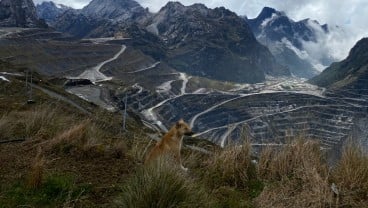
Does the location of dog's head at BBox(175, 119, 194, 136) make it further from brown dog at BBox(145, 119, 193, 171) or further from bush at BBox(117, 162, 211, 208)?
bush at BBox(117, 162, 211, 208)

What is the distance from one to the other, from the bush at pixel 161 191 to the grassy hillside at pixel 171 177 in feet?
0.04

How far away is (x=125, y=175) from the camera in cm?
898

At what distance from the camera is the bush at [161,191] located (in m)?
6.34

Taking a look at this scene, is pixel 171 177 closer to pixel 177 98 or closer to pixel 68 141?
pixel 68 141

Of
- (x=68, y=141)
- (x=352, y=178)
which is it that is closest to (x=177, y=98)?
(x=68, y=141)

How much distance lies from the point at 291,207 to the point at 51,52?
158066 mm

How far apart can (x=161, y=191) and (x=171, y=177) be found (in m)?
0.27

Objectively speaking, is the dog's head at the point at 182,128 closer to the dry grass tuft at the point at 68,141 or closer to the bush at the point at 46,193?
the dry grass tuft at the point at 68,141

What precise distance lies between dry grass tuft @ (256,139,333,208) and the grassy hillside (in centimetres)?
1

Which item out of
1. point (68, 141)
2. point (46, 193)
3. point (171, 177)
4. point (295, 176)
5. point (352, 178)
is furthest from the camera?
point (68, 141)

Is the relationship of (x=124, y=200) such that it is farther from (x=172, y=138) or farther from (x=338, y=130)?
(x=338, y=130)

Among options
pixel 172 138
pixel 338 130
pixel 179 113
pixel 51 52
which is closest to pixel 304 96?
pixel 338 130

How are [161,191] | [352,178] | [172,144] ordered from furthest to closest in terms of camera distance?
1. [172,144]
2. [352,178]
3. [161,191]

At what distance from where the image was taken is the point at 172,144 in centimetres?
1012
